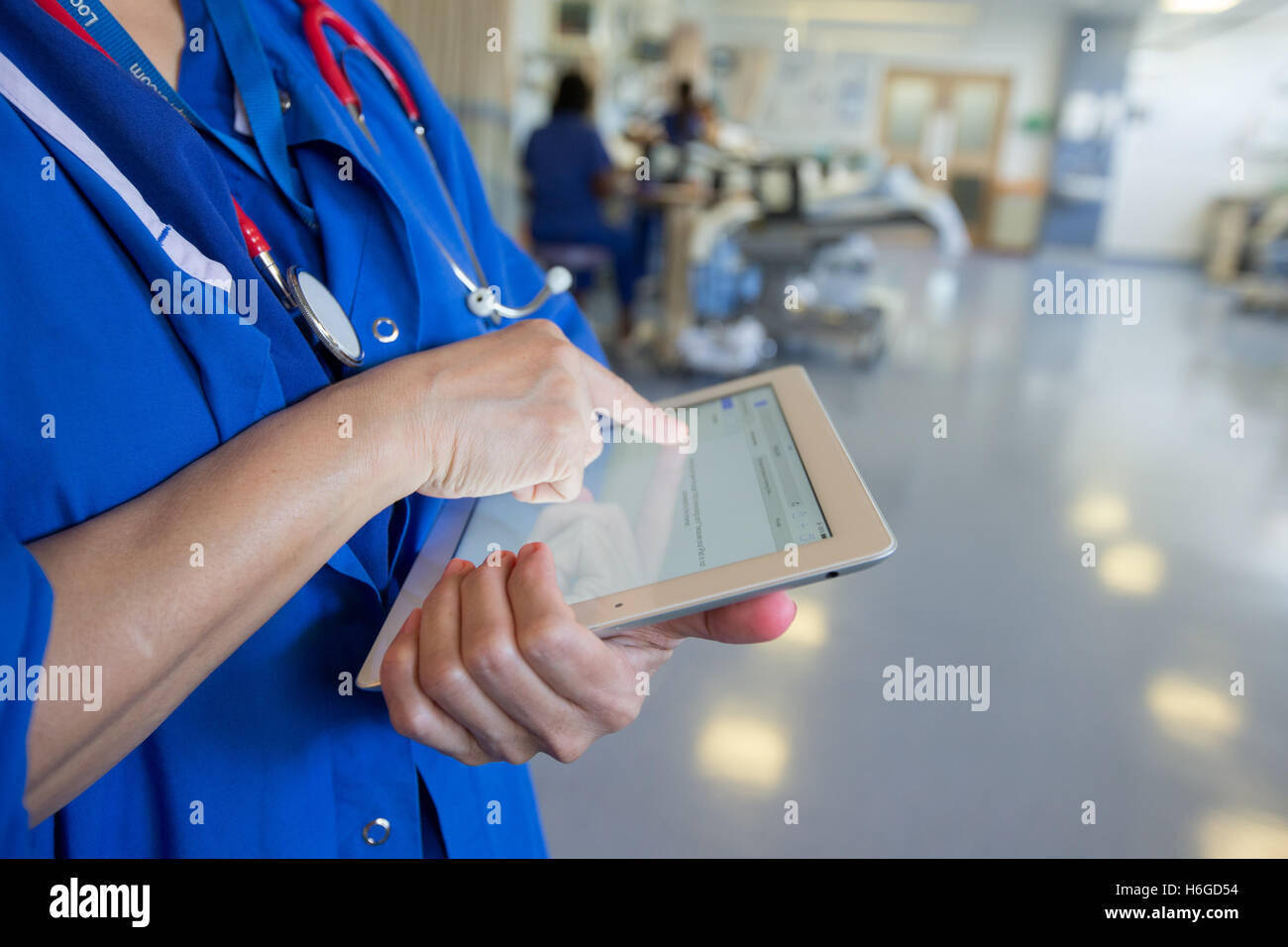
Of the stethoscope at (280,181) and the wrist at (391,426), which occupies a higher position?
the stethoscope at (280,181)

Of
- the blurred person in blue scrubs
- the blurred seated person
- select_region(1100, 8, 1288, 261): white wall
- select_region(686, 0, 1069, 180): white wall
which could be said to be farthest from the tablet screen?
select_region(1100, 8, 1288, 261): white wall

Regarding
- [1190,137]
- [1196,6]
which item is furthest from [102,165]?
[1190,137]

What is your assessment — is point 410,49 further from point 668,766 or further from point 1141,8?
point 1141,8

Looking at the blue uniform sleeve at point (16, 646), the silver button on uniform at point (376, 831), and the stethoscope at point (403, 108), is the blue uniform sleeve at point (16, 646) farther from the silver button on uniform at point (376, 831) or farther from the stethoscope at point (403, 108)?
the stethoscope at point (403, 108)

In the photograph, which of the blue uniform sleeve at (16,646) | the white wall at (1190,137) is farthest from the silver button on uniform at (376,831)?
the white wall at (1190,137)

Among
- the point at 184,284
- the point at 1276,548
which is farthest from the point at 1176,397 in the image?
the point at 184,284

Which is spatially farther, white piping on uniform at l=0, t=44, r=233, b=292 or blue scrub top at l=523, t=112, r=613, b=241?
blue scrub top at l=523, t=112, r=613, b=241

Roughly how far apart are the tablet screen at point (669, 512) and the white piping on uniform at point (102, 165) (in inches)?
9.3

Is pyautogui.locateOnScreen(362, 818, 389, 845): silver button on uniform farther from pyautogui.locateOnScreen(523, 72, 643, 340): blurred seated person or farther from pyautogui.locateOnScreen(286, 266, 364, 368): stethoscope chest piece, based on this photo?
pyautogui.locateOnScreen(523, 72, 643, 340): blurred seated person

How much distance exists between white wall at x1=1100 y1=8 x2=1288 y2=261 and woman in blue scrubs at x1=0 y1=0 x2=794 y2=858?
471 inches

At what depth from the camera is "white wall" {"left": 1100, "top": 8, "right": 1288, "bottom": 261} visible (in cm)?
953

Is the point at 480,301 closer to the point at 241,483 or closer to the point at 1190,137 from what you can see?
the point at 241,483

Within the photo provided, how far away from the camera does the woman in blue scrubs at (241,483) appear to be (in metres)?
0.38

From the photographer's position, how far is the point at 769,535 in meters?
0.52
